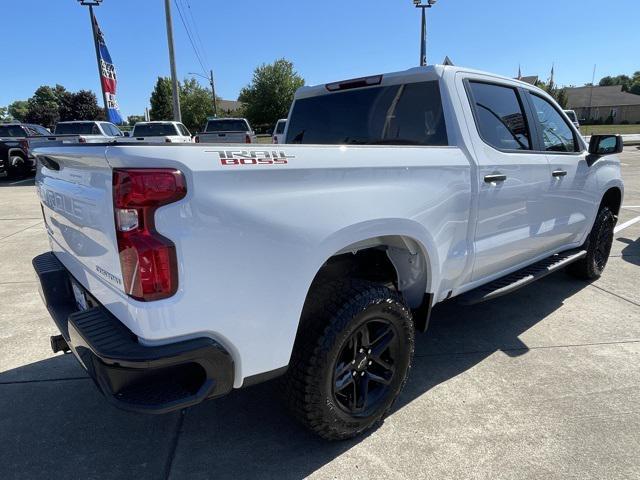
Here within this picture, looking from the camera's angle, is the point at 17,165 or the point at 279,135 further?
the point at 17,165

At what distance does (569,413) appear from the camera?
264cm

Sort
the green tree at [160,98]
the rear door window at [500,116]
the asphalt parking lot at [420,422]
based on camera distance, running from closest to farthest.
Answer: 1. the asphalt parking lot at [420,422]
2. the rear door window at [500,116]
3. the green tree at [160,98]

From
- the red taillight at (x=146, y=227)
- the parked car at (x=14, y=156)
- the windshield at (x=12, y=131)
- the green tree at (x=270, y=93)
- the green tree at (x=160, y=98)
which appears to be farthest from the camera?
the green tree at (x=160, y=98)

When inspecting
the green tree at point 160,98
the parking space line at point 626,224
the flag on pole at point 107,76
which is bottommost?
the parking space line at point 626,224

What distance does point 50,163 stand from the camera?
2.37 meters

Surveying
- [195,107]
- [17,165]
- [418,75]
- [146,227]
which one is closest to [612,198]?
[418,75]

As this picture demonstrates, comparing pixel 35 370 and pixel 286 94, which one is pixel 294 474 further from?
pixel 286 94

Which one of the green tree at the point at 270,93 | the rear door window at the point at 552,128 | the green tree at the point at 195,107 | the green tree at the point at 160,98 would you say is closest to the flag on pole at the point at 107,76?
the rear door window at the point at 552,128

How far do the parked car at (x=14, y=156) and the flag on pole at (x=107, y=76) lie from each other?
788cm

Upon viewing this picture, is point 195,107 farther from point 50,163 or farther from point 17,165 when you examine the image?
Result: point 50,163

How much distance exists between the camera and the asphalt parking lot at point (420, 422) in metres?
2.24

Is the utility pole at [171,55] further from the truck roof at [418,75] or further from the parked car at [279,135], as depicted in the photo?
the truck roof at [418,75]

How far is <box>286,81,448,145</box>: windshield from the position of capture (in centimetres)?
296

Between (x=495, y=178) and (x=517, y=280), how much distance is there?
92 centimetres
